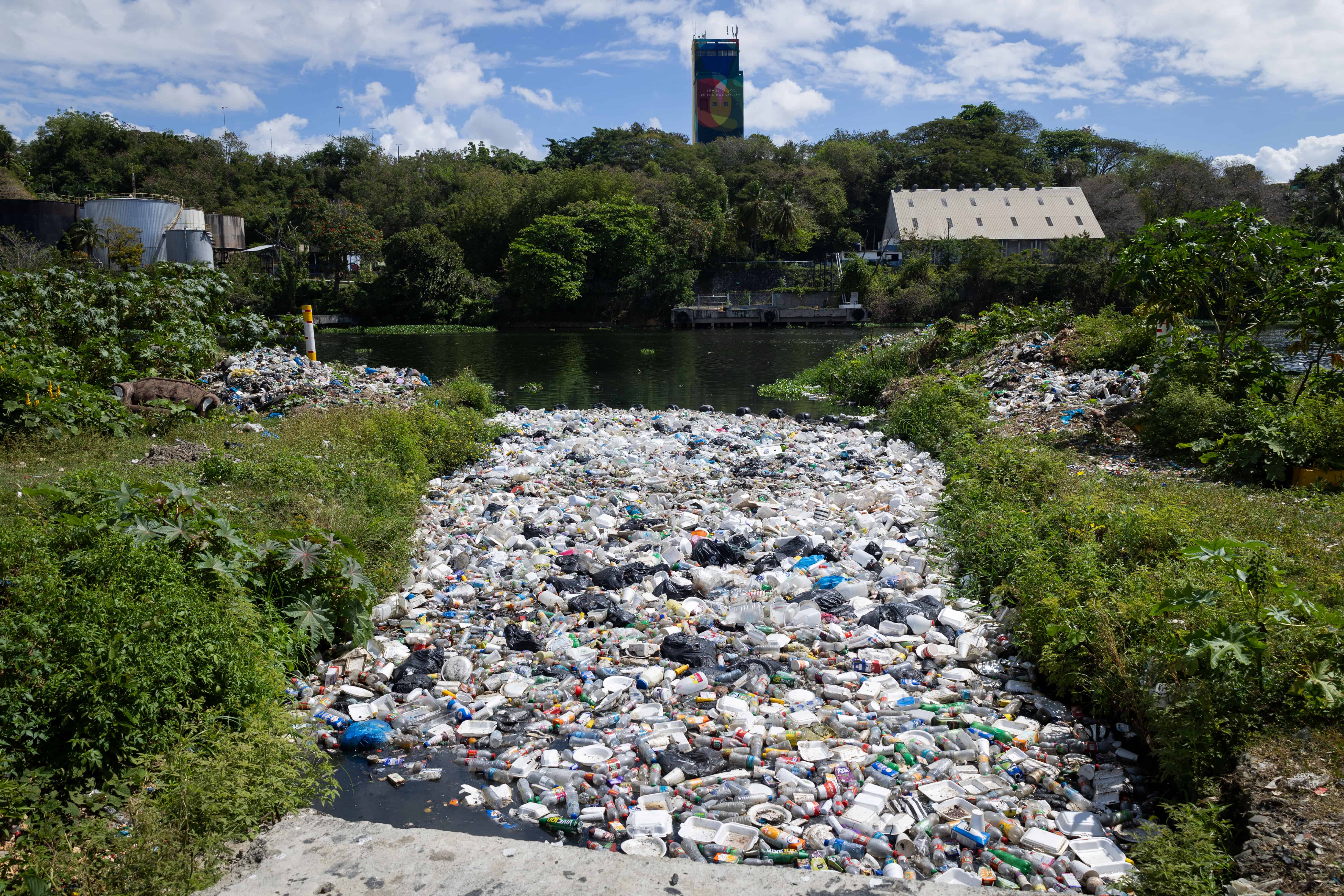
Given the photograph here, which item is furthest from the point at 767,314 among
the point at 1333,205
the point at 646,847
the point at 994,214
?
the point at 646,847

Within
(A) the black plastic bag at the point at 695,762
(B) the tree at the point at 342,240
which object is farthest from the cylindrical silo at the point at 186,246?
(A) the black plastic bag at the point at 695,762

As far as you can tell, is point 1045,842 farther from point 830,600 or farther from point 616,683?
point 830,600

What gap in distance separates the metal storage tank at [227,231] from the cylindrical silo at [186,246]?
4.20m

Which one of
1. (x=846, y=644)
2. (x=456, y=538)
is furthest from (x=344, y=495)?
(x=846, y=644)

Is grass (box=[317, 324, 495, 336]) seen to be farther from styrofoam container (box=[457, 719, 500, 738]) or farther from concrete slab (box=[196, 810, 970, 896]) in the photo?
concrete slab (box=[196, 810, 970, 896])

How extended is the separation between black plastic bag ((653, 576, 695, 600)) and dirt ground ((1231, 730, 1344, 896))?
10.7 feet

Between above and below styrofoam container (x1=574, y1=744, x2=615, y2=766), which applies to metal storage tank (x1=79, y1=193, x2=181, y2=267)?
above

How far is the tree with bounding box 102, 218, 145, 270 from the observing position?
24.5 meters

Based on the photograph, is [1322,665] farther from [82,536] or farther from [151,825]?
[82,536]

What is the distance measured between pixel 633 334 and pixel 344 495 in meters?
36.0

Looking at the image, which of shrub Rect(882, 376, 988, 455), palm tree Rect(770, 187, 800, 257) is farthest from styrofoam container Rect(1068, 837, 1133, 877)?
palm tree Rect(770, 187, 800, 257)

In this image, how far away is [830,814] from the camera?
10.8 feet

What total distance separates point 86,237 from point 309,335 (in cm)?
3043

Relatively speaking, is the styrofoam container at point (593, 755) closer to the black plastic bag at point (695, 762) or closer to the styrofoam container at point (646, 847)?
the black plastic bag at point (695, 762)
